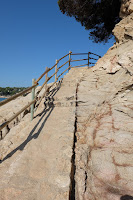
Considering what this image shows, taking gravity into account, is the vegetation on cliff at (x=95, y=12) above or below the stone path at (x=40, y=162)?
above

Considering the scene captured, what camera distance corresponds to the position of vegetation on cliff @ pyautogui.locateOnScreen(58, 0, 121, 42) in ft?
36.4

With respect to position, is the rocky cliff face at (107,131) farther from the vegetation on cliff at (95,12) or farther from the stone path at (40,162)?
the vegetation on cliff at (95,12)

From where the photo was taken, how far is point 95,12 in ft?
38.9

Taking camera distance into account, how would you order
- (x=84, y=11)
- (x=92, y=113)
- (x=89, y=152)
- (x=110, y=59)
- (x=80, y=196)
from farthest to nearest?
(x=84, y=11)
(x=110, y=59)
(x=92, y=113)
(x=89, y=152)
(x=80, y=196)

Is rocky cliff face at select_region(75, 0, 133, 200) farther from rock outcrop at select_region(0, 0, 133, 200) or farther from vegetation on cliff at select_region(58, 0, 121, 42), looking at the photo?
vegetation on cliff at select_region(58, 0, 121, 42)

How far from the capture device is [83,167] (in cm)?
280

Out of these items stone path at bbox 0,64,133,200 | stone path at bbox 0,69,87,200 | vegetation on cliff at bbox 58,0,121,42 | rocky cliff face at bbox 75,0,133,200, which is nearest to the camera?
stone path at bbox 0,69,87,200

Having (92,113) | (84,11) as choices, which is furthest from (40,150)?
(84,11)

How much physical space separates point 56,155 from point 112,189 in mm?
1209

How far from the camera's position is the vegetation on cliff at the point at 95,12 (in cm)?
1110

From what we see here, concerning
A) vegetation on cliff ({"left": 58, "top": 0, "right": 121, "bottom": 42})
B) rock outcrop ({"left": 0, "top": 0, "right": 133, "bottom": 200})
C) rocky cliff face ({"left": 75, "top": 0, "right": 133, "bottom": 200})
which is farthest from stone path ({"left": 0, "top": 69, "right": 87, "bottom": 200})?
vegetation on cliff ({"left": 58, "top": 0, "right": 121, "bottom": 42})

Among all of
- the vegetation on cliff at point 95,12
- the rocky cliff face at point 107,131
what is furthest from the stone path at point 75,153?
the vegetation on cliff at point 95,12

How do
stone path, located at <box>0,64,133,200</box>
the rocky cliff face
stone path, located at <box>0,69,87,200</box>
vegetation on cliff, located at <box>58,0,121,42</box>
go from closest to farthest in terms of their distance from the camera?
stone path, located at <box>0,69,87,200</box> < stone path, located at <box>0,64,133,200</box> < the rocky cliff face < vegetation on cliff, located at <box>58,0,121,42</box>

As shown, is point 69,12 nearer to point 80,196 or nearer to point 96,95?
point 96,95
